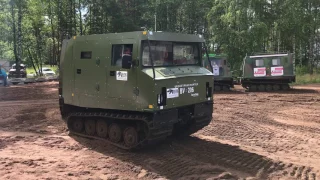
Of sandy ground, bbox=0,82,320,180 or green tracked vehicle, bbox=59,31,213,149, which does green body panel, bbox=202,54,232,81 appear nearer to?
sandy ground, bbox=0,82,320,180

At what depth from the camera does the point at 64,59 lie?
982 centimetres

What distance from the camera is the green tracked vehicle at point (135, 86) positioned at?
782 centimetres

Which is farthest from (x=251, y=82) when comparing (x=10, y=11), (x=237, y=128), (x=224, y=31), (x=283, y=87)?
(x=10, y=11)

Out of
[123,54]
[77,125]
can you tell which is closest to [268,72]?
[77,125]

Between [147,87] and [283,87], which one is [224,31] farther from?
[147,87]

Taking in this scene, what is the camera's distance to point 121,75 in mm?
8242

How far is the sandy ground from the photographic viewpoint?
698 centimetres

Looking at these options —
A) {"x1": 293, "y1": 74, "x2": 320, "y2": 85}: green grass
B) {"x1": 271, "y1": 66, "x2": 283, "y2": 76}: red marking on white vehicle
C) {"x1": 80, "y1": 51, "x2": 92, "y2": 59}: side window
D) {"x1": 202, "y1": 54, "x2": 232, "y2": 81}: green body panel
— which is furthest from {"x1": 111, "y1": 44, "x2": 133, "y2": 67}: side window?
{"x1": 293, "y1": 74, "x2": 320, "y2": 85}: green grass

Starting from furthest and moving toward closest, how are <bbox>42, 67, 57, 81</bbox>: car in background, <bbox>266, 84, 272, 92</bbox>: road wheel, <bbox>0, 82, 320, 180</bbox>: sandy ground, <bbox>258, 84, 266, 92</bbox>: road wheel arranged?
<bbox>42, 67, 57, 81</bbox>: car in background < <bbox>258, 84, 266, 92</bbox>: road wheel < <bbox>266, 84, 272, 92</bbox>: road wheel < <bbox>0, 82, 320, 180</bbox>: sandy ground

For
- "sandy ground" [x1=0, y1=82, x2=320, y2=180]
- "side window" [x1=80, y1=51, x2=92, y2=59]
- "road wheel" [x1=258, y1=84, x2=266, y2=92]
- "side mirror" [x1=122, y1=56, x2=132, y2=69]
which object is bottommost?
"sandy ground" [x1=0, y1=82, x2=320, y2=180]

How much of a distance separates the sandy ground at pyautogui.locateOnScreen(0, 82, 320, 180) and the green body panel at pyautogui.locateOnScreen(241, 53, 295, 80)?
36.4 ft

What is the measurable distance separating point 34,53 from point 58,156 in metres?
36.2

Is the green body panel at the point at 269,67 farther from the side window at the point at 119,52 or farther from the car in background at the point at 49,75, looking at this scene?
the side window at the point at 119,52

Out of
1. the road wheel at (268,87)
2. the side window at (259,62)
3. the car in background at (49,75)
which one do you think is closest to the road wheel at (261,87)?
the road wheel at (268,87)
